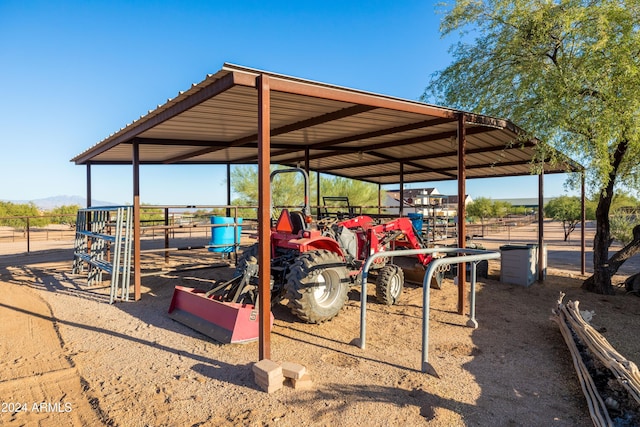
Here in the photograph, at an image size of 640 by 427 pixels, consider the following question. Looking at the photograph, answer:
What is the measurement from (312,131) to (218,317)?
4.10 m

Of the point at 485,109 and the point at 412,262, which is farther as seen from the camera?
the point at 485,109

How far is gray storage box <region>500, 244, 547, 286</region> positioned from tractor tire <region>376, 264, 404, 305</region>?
10.6ft

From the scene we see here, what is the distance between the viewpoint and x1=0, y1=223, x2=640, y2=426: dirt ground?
3000 millimetres

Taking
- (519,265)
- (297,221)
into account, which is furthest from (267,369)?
(519,265)

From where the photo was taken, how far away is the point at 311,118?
20.5 ft

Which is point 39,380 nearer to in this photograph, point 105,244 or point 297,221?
point 297,221

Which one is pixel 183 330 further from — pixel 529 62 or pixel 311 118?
pixel 529 62

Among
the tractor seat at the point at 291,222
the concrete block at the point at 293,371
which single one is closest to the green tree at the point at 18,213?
the tractor seat at the point at 291,222

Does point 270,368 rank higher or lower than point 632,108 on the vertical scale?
lower

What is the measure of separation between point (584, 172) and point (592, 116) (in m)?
1.57

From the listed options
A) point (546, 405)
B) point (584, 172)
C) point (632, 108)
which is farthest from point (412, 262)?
Answer: point (546, 405)

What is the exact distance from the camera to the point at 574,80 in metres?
6.54

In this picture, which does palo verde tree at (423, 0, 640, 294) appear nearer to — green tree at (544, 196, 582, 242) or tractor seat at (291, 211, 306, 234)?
tractor seat at (291, 211, 306, 234)

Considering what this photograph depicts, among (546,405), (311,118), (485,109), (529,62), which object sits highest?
(529,62)
